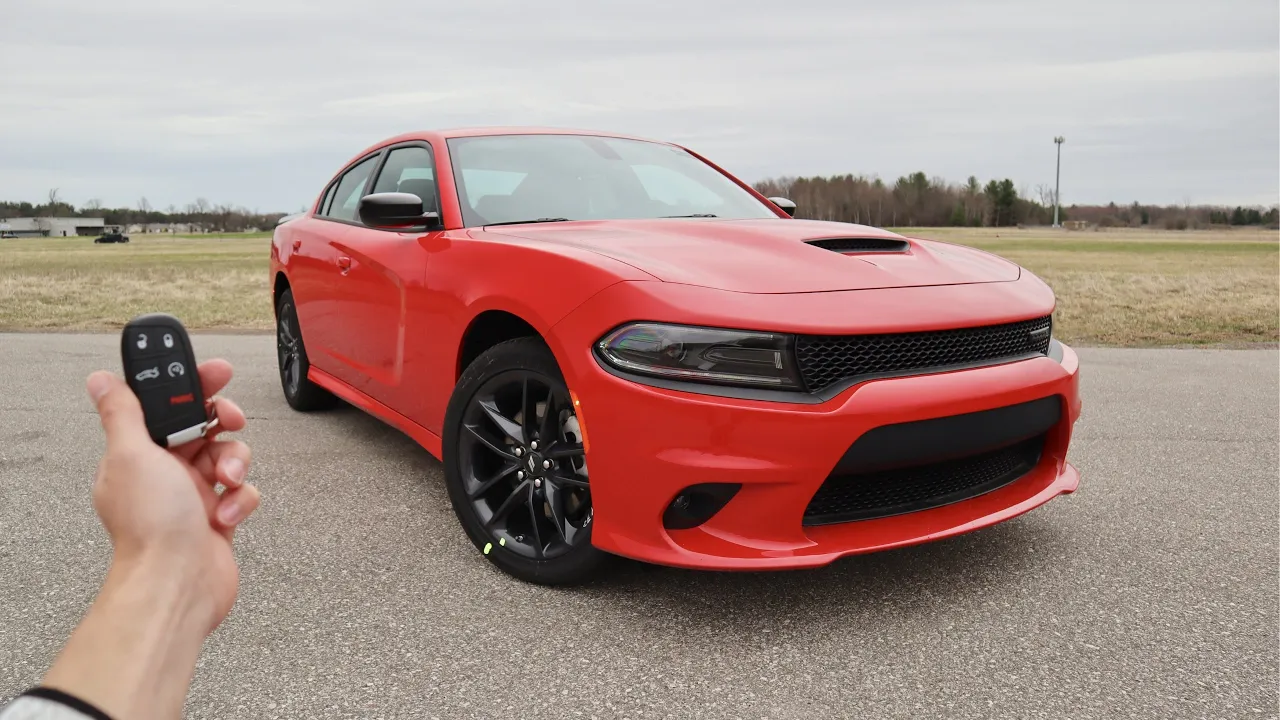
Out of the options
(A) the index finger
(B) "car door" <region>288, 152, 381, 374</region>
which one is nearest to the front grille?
(A) the index finger

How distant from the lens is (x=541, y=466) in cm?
281

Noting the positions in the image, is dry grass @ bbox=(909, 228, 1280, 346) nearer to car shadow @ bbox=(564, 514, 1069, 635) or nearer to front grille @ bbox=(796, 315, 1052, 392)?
car shadow @ bbox=(564, 514, 1069, 635)

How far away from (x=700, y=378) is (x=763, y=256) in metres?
0.58

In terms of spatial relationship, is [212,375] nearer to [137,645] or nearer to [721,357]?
[137,645]

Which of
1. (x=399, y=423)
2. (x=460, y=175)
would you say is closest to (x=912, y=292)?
(x=460, y=175)

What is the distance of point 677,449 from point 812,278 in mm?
652

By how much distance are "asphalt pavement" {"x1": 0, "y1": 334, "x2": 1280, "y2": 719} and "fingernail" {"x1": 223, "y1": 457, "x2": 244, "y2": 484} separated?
3.71ft

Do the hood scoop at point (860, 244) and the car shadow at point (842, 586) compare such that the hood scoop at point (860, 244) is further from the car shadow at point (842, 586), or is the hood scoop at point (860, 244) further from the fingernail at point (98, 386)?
the fingernail at point (98, 386)

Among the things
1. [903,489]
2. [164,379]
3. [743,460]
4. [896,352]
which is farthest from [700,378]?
[164,379]

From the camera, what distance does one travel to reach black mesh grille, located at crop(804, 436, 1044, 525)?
8.16 feet

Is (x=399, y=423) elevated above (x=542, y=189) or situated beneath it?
situated beneath

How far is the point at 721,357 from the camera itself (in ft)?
7.73

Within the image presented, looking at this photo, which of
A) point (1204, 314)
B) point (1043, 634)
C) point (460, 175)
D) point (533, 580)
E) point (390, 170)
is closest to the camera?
point (1043, 634)

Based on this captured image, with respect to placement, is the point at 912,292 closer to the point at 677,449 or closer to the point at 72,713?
the point at 677,449
